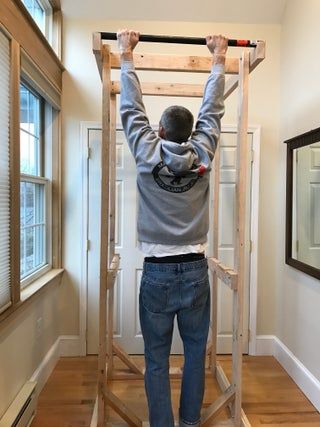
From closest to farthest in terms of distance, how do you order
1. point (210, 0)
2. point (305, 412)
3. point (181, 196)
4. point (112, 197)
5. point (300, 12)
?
point (181, 196) < point (305, 412) < point (112, 197) < point (300, 12) < point (210, 0)

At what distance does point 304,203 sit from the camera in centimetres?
259

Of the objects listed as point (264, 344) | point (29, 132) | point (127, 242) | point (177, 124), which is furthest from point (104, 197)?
point (264, 344)

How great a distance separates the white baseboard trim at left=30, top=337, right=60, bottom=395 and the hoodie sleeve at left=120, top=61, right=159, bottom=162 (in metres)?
1.66

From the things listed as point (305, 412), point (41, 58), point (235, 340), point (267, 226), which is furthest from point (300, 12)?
point (305, 412)

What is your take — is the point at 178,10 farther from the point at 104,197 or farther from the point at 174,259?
the point at 174,259

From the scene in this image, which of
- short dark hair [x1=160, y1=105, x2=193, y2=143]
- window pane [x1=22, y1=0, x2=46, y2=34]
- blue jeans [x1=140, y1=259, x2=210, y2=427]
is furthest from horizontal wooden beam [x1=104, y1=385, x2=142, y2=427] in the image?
window pane [x1=22, y1=0, x2=46, y2=34]

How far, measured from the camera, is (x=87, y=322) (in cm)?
306

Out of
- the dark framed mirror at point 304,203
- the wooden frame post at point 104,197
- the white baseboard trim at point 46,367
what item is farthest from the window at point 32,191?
the dark framed mirror at point 304,203

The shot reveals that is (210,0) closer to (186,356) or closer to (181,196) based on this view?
(181,196)

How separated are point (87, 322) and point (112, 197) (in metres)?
1.23

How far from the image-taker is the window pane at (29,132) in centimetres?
246

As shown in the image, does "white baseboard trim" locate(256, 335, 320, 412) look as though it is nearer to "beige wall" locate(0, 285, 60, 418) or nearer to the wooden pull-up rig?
the wooden pull-up rig

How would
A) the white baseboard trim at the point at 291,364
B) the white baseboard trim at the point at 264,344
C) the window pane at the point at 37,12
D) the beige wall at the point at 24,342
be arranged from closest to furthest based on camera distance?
the beige wall at the point at 24,342
the white baseboard trim at the point at 291,364
the window pane at the point at 37,12
the white baseboard trim at the point at 264,344

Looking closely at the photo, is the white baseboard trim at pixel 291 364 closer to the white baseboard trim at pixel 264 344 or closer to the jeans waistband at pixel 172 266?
the white baseboard trim at pixel 264 344
